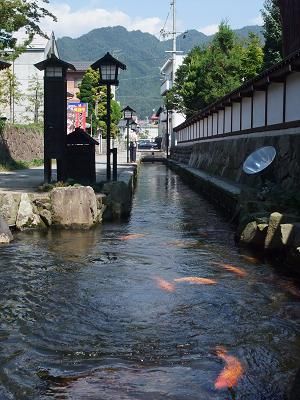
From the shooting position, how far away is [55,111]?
583 inches

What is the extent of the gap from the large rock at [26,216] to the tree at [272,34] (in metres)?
27.0

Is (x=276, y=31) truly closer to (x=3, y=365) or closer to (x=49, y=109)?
(x=49, y=109)

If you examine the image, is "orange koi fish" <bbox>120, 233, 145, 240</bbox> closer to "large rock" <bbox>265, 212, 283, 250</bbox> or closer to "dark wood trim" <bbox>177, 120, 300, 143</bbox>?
"large rock" <bbox>265, 212, 283, 250</bbox>

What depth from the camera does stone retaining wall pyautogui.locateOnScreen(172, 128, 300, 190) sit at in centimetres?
1409

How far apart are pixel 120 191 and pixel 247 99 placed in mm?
8686

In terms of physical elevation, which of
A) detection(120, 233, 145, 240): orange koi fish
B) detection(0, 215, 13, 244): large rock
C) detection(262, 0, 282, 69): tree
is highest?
detection(262, 0, 282, 69): tree

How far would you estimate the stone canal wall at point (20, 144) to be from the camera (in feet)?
86.2

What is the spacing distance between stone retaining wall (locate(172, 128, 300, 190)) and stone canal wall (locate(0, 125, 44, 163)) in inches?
382

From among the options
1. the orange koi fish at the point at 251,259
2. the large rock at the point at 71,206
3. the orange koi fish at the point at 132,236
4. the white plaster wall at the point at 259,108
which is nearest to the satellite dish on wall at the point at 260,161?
the white plaster wall at the point at 259,108

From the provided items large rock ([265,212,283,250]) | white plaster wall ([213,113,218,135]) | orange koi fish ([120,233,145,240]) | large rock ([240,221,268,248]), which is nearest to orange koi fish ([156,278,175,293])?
large rock ([265,212,283,250])

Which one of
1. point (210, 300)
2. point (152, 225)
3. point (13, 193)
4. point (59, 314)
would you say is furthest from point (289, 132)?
point (59, 314)

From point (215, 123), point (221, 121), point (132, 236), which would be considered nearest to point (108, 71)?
point (132, 236)

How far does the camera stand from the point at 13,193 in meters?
12.7

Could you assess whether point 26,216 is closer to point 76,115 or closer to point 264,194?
point 264,194
